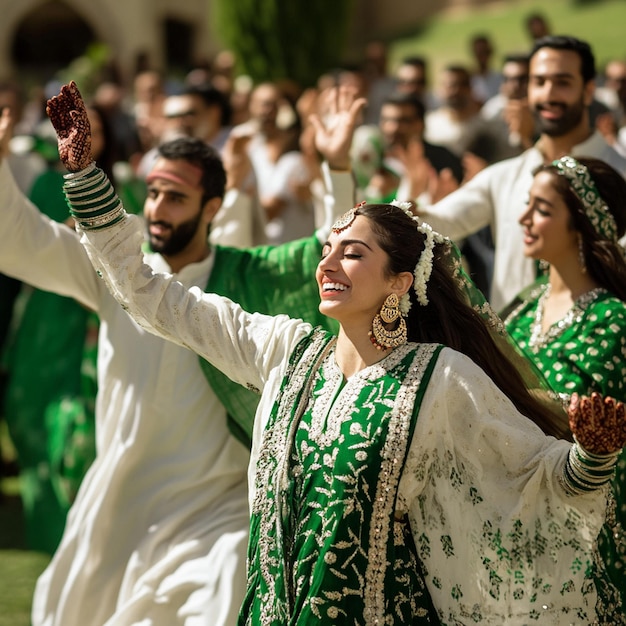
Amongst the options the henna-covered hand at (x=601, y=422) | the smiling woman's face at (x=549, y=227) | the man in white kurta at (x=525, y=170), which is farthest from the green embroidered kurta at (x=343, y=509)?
the man in white kurta at (x=525, y=170)

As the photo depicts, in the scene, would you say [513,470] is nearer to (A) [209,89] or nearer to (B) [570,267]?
(B) [570,267]

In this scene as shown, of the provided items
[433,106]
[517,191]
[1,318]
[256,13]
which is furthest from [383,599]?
[256,13]

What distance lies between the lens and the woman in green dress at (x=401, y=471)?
3.36 meters

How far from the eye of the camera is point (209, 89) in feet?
28.2

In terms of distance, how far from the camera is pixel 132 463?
464 centimetres

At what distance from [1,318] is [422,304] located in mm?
4537

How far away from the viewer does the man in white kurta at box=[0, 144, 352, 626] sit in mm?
4551

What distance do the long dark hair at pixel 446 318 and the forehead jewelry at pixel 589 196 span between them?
1129mm

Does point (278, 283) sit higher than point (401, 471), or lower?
lower

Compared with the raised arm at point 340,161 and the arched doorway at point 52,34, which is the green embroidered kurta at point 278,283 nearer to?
the raised arm at point 340,161

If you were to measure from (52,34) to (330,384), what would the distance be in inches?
1099

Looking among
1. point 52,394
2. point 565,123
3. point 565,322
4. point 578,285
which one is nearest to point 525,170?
point 565,123

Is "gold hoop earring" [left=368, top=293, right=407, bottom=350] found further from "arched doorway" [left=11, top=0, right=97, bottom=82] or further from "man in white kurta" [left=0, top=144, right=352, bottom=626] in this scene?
"arched doorway" [left=11, top=0, right=97, bottom=82]

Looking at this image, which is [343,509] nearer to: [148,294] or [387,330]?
[387,330]
